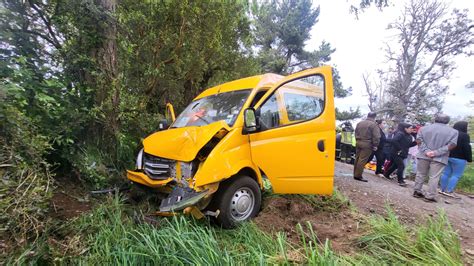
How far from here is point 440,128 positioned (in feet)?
17.7

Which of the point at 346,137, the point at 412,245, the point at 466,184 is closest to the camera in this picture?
the point at 412,245

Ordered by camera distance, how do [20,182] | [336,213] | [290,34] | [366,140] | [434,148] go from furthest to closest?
[290,34] → [366,140] → [434,148] → [336,213] → [20,182]

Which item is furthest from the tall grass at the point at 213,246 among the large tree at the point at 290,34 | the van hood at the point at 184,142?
the large tree at the point at 290,34

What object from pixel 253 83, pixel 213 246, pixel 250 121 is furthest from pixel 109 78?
pixel 213 246

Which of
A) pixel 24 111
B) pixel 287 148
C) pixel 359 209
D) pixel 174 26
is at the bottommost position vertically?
pixel 359 209

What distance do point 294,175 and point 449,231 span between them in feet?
6.11

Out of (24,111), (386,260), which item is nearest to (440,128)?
(386,260)

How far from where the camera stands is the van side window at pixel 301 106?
4.18 metres

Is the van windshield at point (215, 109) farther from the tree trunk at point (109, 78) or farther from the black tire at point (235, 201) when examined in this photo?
the tree trunk at point (109, 78)

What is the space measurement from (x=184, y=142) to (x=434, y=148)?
16.0 ft

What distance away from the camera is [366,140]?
6.91 m

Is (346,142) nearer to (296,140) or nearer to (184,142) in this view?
(296,140)

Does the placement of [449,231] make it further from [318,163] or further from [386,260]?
[318,163]

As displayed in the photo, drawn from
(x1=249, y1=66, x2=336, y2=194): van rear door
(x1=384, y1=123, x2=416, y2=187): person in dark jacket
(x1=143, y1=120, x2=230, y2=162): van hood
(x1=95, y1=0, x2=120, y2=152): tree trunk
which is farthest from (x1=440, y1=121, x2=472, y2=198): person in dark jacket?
(x1=95, y1=0, x2=120, y2=152): tree trunk
